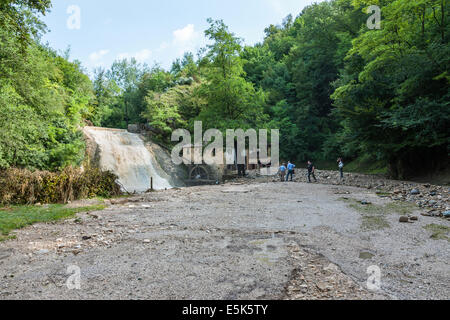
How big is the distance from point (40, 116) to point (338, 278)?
15746 mm

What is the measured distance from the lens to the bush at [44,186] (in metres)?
9.79

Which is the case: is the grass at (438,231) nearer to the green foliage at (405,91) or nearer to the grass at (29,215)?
the green foliage at (405,91)

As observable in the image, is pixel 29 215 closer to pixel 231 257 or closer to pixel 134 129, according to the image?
pixel 231 257

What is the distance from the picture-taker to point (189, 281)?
134 inches

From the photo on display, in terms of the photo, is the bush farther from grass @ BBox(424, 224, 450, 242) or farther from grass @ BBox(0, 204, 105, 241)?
grass @ BBox(424, 224, 450, 242)

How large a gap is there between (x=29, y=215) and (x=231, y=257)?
23.0 ft

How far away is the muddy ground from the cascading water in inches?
522

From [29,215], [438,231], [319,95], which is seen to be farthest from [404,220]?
[319,95]

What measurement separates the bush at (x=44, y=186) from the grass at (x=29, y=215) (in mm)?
867

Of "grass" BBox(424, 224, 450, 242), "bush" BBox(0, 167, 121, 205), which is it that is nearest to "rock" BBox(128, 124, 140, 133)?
"bush" BBox(0, 167, 121, 205)

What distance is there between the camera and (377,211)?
26.6ft

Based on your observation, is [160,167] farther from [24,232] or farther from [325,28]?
[325,28]

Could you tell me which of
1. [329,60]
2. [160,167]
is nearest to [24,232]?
[160,167]

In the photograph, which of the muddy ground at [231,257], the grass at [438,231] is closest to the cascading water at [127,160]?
the muddy ground at [231,257]
